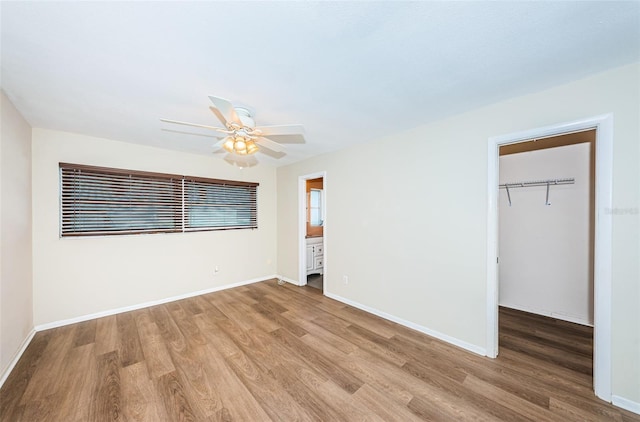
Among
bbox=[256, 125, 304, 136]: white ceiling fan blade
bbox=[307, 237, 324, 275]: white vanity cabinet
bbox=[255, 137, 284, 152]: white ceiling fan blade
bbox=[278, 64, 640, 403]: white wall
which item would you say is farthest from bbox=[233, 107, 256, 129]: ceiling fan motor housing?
bbox=[307, 237, 324, 275]: white vanity cabinet

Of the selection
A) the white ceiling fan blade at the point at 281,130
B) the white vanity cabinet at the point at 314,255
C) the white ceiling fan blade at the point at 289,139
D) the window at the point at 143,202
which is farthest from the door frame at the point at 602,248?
the window at the point at 143,202

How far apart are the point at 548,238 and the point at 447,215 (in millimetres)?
1806

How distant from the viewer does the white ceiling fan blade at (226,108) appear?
5.11 feet

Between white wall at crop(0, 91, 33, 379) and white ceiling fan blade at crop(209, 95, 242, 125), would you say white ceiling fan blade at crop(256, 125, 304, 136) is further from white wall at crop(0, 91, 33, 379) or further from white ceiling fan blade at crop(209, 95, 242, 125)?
white wall at crop(0, 91, 33, 379)

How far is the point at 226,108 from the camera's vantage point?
1686 mm

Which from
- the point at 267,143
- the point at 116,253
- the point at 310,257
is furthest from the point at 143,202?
the point at 310,257

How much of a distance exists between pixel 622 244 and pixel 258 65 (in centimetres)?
286

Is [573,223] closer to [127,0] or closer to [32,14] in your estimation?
[127,0]

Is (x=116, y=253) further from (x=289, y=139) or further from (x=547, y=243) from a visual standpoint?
(x=547, y=243)

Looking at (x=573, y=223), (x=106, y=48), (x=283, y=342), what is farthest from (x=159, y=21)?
(x=573, y=223)

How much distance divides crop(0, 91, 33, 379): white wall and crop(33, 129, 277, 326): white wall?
0.50ft

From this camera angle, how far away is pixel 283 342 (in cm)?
247

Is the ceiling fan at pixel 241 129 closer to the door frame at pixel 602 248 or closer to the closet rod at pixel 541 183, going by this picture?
the door frame at pixel 602 248

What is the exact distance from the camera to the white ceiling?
1170 millimetres
